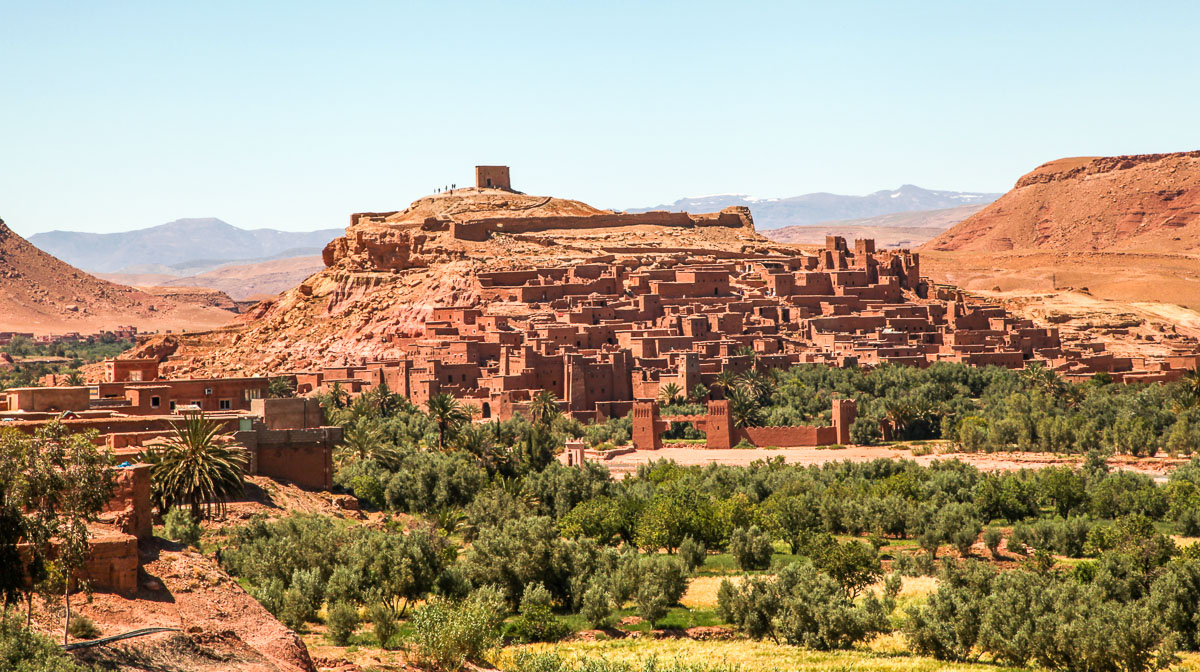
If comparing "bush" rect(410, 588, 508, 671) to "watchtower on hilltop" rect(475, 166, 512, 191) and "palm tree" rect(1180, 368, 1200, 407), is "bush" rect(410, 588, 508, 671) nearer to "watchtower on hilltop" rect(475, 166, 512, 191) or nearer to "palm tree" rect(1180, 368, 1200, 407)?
"palm tree" rect(1180, 368, 1200, 407)

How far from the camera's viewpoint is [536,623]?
2612 centimetres

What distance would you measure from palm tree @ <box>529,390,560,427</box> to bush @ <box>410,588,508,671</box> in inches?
1162

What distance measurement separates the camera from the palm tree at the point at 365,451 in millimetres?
37781

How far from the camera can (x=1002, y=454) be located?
52156 millimetres

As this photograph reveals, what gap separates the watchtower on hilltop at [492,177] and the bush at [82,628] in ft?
278

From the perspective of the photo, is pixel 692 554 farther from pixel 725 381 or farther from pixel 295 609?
pixel 725 381

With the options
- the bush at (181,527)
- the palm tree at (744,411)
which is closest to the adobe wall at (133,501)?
the bush at (181,527)

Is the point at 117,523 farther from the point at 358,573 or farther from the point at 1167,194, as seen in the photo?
the point at 1167,194

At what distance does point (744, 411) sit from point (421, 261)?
26.9m

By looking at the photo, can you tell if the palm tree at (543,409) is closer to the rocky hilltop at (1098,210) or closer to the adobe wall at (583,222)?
the adobe wall at (583,222)

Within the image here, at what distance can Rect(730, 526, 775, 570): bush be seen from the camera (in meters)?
33.6

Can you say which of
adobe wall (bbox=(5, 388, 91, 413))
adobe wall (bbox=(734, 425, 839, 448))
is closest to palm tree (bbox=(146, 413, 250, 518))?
adobe wall (bbox=(5, 388, 91, 413))

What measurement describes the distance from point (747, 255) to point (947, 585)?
185 ft

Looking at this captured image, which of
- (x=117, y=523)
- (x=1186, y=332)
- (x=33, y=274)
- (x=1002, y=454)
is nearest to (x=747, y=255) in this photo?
(x=1186, y=332)
